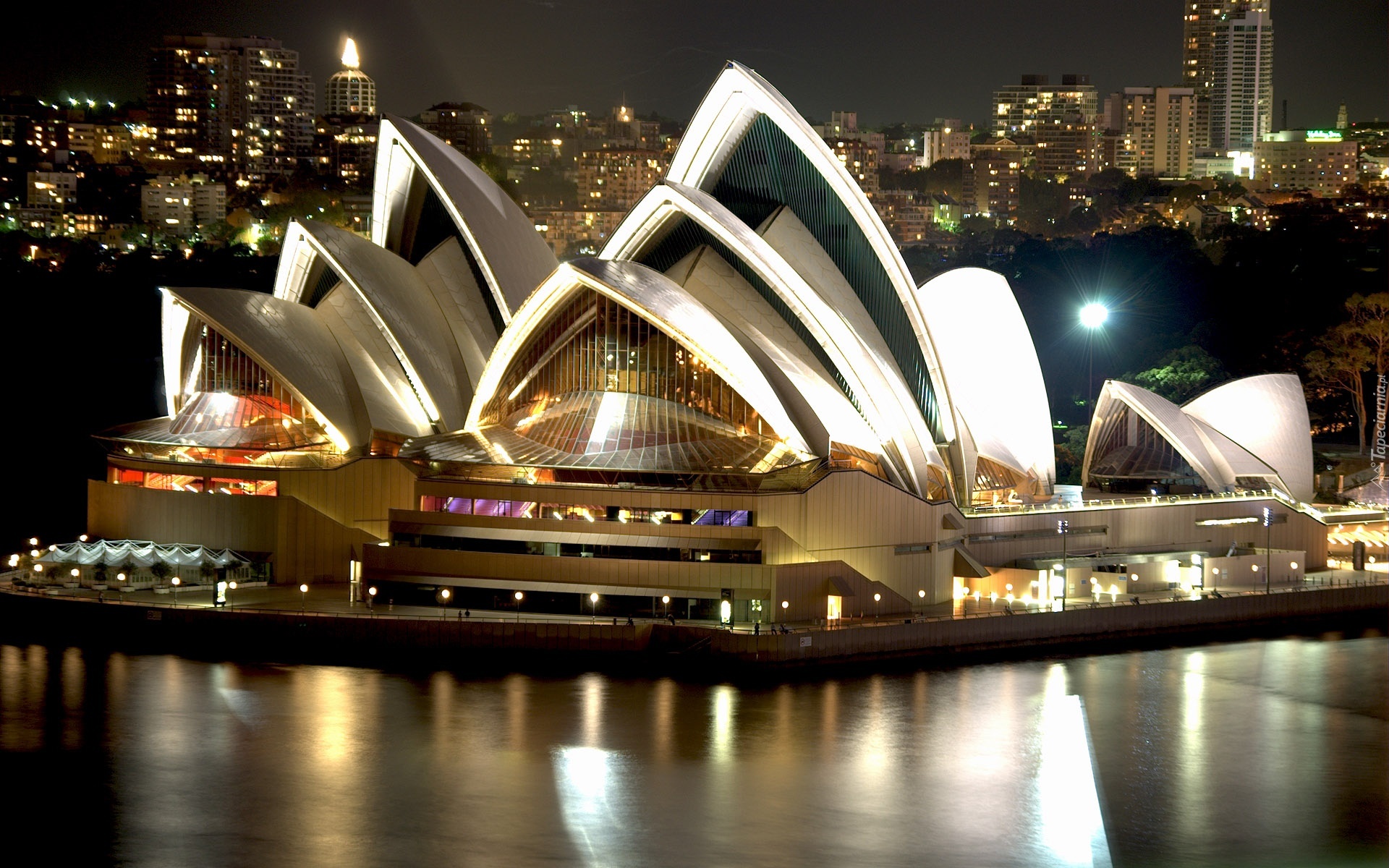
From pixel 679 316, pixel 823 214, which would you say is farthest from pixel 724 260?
pixel 679 316

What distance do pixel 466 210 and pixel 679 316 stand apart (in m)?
8.65

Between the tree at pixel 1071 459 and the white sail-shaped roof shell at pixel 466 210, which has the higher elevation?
the white sail-shaped roof shell at pixel 466 210

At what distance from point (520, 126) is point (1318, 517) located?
9101 centimetres

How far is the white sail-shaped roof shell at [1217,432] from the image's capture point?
1849 inches

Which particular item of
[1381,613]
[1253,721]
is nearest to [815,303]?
[1253,721]

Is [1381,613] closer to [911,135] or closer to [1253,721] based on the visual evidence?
[1253,721]

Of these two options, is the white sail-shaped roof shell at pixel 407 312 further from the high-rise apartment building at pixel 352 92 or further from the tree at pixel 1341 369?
the high-rise apartment building at pixel 352 92

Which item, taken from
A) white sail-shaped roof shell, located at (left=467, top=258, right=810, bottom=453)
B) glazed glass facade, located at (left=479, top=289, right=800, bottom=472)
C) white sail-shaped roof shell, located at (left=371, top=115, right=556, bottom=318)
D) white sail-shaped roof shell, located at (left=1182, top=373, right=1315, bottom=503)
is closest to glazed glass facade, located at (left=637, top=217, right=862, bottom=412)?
white sail-shaped roof shell, located at (left=467, top=258, right=810, bottom=453)

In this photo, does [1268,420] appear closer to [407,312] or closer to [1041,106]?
[407,312]

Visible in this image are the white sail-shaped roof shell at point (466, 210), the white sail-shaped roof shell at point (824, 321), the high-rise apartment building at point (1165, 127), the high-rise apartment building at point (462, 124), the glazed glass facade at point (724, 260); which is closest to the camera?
the white sail-shaped roof shell at point (824, 321)

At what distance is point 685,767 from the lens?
1083 inches

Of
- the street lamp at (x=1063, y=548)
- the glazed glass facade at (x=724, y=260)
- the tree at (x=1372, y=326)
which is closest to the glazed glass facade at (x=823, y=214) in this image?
the glazed glass facade at (x=724, y=260)

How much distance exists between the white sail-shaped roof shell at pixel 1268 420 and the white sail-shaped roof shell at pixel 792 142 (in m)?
12.0

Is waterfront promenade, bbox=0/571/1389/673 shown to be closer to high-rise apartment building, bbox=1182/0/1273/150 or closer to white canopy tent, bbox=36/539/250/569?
white canopy tent, bbox=36/539/250/569
